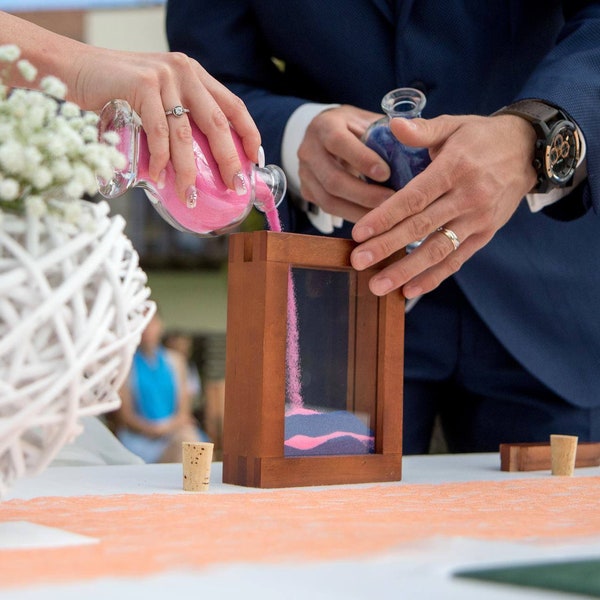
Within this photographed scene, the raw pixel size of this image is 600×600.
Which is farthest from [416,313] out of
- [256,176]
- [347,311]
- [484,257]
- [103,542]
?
[103,542]

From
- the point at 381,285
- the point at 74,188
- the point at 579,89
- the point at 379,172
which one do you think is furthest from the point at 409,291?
the point at 74,188

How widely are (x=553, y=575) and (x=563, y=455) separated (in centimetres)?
74

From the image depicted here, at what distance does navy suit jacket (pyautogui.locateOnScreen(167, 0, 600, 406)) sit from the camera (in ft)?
5.62

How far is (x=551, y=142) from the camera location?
143 centimetres

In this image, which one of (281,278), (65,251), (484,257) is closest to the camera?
(65,251)

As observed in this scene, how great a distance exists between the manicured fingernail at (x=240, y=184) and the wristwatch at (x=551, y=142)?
0.47 m

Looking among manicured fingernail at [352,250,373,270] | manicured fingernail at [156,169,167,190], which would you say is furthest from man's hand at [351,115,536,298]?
manicured fingernail at [156,169,167,190]

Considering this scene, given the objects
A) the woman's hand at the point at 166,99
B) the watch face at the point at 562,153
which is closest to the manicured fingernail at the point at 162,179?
the woman's hand at the point at 166,99

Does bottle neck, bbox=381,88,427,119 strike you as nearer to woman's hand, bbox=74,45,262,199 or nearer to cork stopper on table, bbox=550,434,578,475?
woman's hand, bbox=74,45,262,199

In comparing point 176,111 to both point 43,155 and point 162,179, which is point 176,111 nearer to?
point 162,179

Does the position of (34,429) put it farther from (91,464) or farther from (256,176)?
(91,464)

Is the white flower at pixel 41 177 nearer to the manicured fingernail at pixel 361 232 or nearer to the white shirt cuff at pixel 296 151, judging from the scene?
the manicured fingernail at pixel 361 232

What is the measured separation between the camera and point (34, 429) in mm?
696

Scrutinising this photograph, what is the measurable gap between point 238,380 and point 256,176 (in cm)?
23
